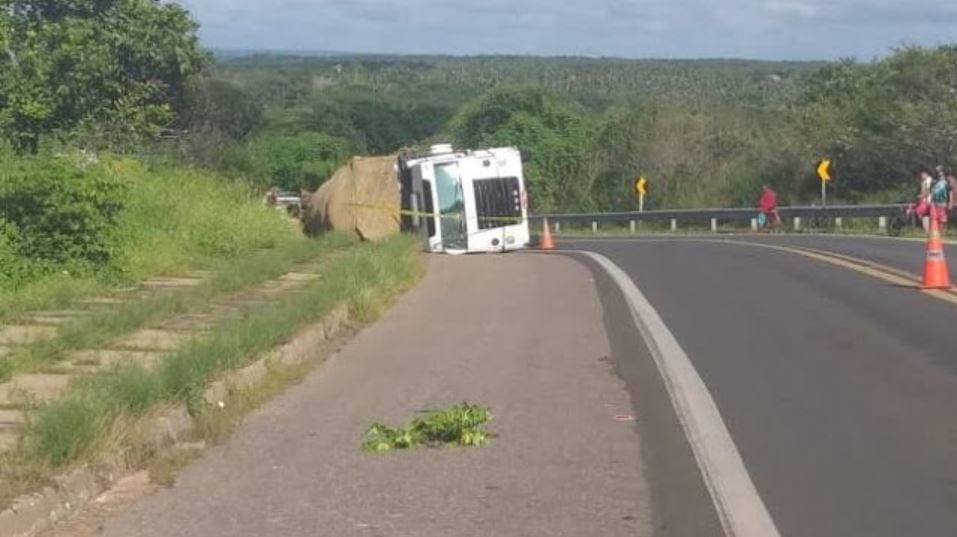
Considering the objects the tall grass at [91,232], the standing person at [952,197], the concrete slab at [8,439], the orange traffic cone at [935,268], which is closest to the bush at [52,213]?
the tall grass at [91,232]

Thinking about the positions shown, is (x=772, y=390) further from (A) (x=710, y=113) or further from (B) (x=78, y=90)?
(A) (x=710, y=113)

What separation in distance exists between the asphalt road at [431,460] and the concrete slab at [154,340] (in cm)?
A: 132

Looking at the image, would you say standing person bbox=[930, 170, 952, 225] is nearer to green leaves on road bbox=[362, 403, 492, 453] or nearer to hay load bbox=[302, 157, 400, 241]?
hay load bbox=[302, 157, 400, 241]

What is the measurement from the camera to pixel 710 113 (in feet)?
218

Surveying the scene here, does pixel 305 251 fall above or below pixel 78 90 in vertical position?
below

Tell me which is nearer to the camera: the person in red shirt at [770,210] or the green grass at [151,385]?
the green grass at [151,385]

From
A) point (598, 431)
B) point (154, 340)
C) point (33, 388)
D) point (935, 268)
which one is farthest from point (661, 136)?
point (598, 431)

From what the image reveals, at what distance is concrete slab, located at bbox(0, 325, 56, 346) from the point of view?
41.2 feet

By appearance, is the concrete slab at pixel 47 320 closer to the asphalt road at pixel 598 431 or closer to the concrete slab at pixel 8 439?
the asphalt road at pixel 598 431

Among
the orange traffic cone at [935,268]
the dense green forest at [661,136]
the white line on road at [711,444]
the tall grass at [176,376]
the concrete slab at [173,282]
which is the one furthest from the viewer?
the dense green forest at [661,136]

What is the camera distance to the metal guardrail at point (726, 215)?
42491 millimetres

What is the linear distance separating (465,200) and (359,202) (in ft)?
10.5

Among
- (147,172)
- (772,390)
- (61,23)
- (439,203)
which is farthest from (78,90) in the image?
(772,390)

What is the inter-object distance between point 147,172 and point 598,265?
24.6 ft
